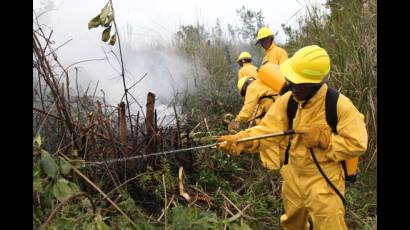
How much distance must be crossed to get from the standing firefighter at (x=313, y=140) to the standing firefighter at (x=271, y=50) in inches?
164

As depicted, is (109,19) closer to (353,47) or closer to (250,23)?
(353,47)

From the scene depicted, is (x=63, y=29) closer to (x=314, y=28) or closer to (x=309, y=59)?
(x=314, y=28)

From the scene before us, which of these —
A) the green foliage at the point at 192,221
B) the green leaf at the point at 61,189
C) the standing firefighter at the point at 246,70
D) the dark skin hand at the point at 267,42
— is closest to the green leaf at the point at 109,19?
the green foliage at the point at 192,221

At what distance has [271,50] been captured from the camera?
7.98 m

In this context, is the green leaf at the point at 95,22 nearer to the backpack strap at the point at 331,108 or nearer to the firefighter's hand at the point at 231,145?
the firefighter's hand at the point at 231,145

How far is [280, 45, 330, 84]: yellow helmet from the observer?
10.9 feet

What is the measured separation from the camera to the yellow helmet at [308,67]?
3324mm

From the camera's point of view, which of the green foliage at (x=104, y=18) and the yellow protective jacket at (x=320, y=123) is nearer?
the yellow protective jacket at (x=320, y=123)

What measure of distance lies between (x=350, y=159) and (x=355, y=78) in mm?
2688

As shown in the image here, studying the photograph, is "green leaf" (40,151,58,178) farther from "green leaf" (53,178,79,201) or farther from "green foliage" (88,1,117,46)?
"green foliage" (88,1,117,46)

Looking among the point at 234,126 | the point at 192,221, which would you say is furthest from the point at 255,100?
the point at 192,221

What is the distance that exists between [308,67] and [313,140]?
50 centimetres

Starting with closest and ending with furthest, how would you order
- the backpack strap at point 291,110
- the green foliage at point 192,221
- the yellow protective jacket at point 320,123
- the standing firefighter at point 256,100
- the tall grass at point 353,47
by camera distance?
the green foliage at point 192,221 < the yellow protective jacket at point 320,123 < the backpack strap at point 291,110 < the tall grass at point 353,47 < the standing firefighter at point 256,100

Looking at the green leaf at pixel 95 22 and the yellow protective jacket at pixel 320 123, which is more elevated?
the green leaf at pixel 95 22
